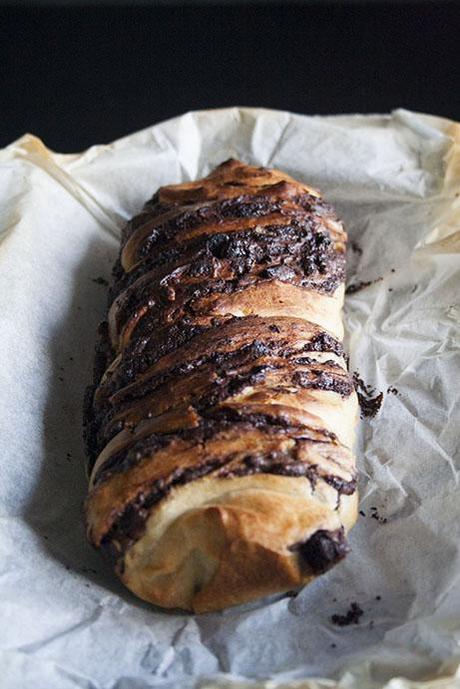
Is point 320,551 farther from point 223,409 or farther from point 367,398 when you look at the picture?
point 367,398

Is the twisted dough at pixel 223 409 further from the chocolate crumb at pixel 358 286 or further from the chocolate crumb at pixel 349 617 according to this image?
the chocolate crumb at pixel 358 286

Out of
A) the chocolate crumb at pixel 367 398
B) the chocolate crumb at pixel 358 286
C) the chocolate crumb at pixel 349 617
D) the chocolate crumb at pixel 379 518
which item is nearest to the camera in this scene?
the chocolate crumb at pixel 349 617

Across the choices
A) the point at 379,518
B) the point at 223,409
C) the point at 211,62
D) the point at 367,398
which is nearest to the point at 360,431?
the point at 367,398

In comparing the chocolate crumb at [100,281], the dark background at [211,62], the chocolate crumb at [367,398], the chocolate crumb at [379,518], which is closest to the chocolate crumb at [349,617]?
the chocolate crumb at [379,518]

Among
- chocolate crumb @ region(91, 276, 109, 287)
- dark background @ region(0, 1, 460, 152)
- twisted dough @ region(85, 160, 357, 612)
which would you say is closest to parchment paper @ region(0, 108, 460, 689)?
chocolate crumb @ region(91, 276, 109, 287)

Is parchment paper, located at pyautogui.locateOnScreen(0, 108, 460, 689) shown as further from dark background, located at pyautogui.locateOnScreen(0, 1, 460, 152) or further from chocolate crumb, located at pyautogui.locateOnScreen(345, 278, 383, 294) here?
dark background, located at pyautogui.locateOnScreen(0, 1, 460, 152)

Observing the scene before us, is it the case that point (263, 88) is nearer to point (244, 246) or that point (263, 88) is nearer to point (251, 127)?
point (251, 127)

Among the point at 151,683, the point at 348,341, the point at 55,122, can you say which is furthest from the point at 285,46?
the point at 151,683
